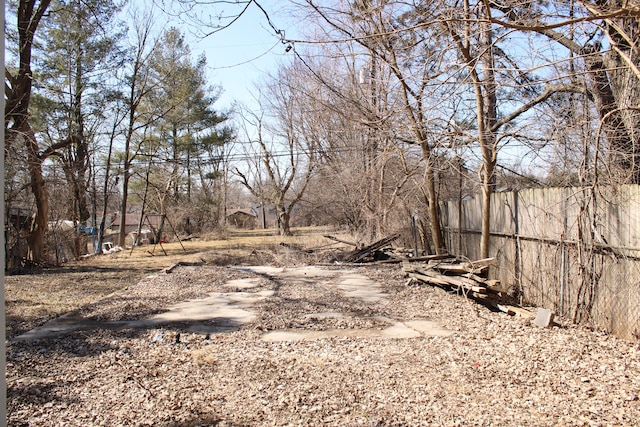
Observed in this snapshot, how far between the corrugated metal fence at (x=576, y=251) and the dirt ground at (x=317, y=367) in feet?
1.19

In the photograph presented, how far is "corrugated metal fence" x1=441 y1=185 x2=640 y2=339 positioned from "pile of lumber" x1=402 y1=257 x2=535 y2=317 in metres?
0.44

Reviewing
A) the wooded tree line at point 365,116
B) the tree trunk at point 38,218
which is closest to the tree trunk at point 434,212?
the wooded tree line at point 365,116

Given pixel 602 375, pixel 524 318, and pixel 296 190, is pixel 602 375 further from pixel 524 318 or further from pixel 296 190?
pixel 296 190

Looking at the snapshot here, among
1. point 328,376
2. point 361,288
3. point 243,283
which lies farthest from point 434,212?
point 328,376

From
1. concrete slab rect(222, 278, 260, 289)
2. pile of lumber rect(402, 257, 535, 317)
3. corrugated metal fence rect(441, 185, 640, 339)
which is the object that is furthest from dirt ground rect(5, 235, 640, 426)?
concrete slab rect(222, 278, 260, 289)

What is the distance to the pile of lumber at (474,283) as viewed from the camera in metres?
6.36

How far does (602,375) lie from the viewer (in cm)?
384

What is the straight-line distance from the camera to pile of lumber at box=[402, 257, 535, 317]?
6359 mm

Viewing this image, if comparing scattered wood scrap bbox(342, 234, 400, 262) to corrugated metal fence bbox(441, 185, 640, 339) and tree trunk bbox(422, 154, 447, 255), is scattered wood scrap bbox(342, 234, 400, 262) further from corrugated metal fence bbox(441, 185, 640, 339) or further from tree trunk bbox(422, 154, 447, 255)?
corrugated metal fence bbox(441, 185, 640, 339)

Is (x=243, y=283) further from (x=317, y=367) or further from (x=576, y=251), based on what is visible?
(x=576, y=251)

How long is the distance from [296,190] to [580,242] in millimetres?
26647

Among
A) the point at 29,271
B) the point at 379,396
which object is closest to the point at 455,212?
the point at 379,396

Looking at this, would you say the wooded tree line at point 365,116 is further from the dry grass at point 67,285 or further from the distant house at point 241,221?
the distant house at point 241,221

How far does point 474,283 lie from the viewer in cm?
664
